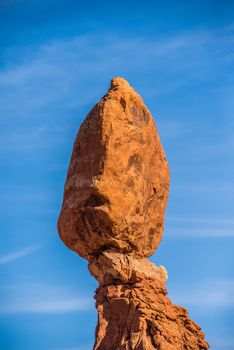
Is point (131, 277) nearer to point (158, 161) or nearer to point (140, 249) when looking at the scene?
point (140, 249)

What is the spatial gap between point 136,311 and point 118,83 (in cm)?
787

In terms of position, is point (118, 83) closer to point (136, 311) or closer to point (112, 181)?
point (112, 181)

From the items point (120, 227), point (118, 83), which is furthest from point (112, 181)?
point (118, 83)

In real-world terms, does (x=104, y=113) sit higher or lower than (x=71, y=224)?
higher

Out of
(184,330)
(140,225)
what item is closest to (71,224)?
(140,225)

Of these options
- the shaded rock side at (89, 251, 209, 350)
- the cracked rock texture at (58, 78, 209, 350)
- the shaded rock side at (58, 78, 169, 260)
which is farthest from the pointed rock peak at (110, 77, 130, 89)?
the shaded rock side at (89, 251, 209, 350)

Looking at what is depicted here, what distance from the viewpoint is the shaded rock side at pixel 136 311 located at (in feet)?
129

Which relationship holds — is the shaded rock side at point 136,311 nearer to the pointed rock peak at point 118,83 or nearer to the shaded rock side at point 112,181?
the shaded rock side at point 112,181

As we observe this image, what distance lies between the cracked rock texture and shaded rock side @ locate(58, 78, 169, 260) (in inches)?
1.3

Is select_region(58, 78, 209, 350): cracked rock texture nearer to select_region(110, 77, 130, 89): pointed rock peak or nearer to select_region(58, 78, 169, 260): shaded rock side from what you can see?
select_region(58, 78, 169, 260): shaded rock side

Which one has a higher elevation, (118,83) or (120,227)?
(118,83)

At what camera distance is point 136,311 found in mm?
39469

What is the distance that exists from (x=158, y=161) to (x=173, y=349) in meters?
7.00

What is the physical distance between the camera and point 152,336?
3906 cm
